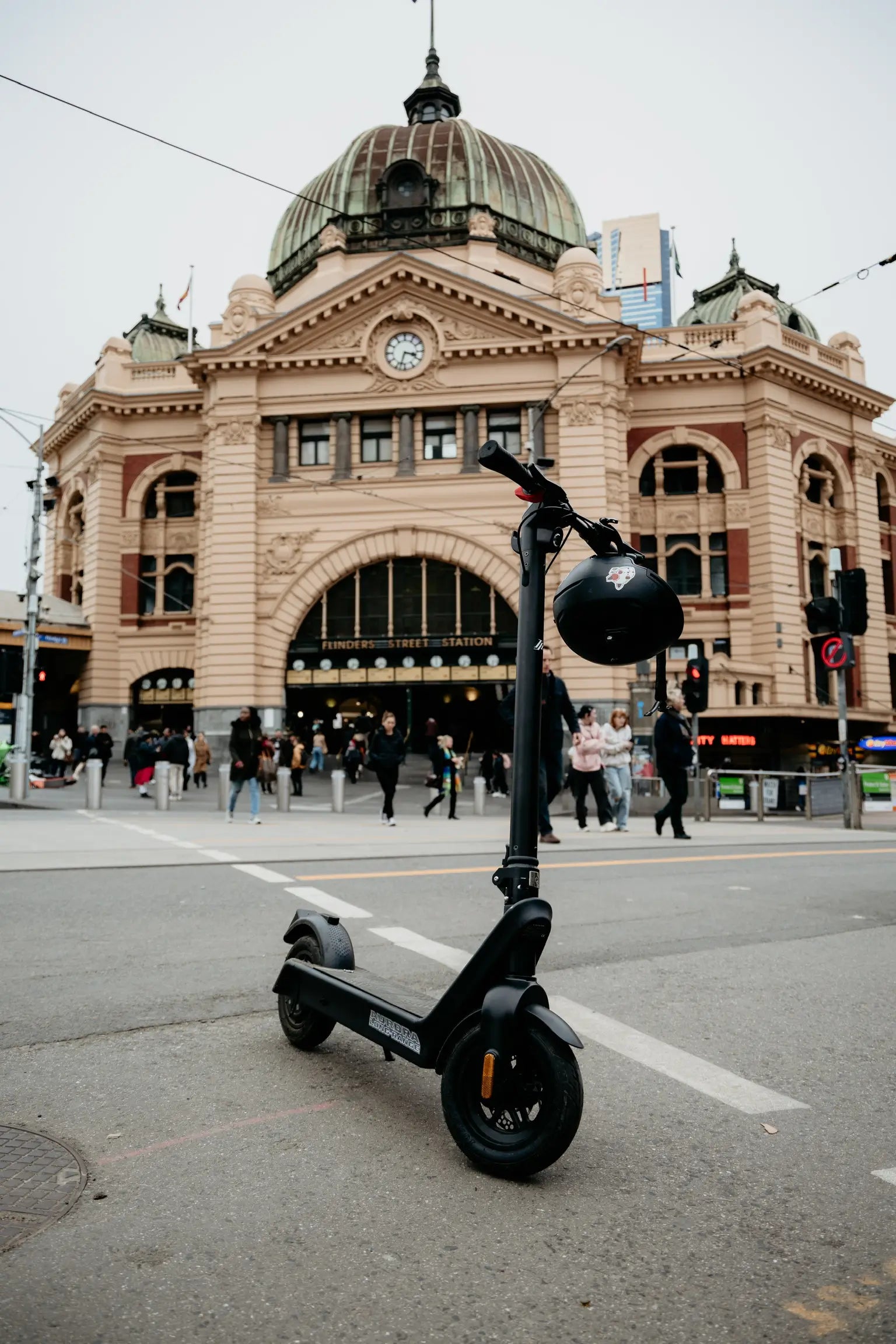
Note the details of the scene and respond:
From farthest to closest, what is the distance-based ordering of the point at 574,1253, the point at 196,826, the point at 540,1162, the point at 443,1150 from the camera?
the point at 196,826, the point at 443,1150, the point at 540,1162, the point at 574,1253

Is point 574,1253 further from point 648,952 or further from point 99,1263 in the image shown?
point 648,952

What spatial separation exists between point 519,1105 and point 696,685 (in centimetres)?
584

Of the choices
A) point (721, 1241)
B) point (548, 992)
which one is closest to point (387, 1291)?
point (721, 1241)

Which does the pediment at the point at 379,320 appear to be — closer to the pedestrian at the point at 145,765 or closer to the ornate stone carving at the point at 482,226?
the ornate stone carving at the point at 482,226

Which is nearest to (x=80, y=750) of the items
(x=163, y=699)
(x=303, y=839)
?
(x=163, y=699)

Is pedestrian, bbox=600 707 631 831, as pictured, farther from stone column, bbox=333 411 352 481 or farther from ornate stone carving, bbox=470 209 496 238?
ornate stone carving, bbox=470 209 496 238

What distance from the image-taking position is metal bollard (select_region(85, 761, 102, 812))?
66.2 ft

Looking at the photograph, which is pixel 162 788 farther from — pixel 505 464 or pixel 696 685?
pixel 505 464

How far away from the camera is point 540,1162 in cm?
288

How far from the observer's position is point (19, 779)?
20.9 meters

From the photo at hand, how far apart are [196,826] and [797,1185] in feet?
46.1

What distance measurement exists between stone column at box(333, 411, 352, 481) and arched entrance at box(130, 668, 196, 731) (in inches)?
424

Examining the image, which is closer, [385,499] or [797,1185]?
[797,1185]

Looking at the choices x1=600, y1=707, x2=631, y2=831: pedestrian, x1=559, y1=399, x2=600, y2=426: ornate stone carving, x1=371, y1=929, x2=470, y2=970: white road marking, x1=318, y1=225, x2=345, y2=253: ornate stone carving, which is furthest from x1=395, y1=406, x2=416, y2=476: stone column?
x1=371, y1=929, x2=470, y2=970: white road marking
